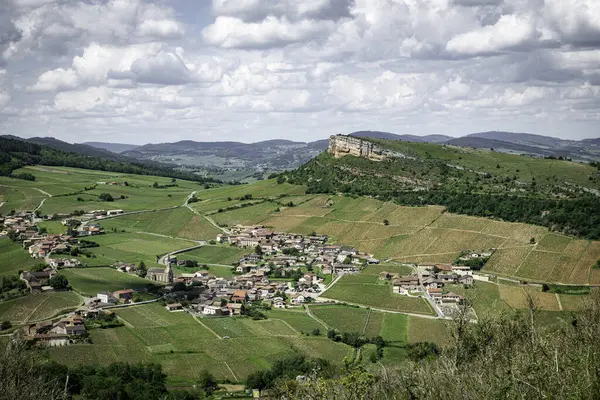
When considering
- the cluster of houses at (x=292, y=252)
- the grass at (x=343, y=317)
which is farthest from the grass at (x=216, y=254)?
the grass at (x=343, y=317)

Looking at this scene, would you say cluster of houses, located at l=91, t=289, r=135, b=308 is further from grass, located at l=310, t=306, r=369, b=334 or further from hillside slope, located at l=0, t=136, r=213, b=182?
hillside slope, located at l=0, t=136, r=213, b=182

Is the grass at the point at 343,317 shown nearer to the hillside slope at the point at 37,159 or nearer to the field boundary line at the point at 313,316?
the field boundary line at the point at 313,316

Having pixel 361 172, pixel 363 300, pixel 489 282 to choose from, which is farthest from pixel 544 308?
pixel 361 172

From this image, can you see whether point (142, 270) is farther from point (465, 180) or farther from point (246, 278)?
point (465, 180)

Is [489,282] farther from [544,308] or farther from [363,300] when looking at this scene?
[363,300]

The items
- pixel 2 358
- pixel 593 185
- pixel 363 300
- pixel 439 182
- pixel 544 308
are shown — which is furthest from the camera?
pixel 439 182

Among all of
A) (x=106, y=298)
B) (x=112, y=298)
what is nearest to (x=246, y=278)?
(x=112, y=298)

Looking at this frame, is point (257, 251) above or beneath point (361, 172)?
beneath
